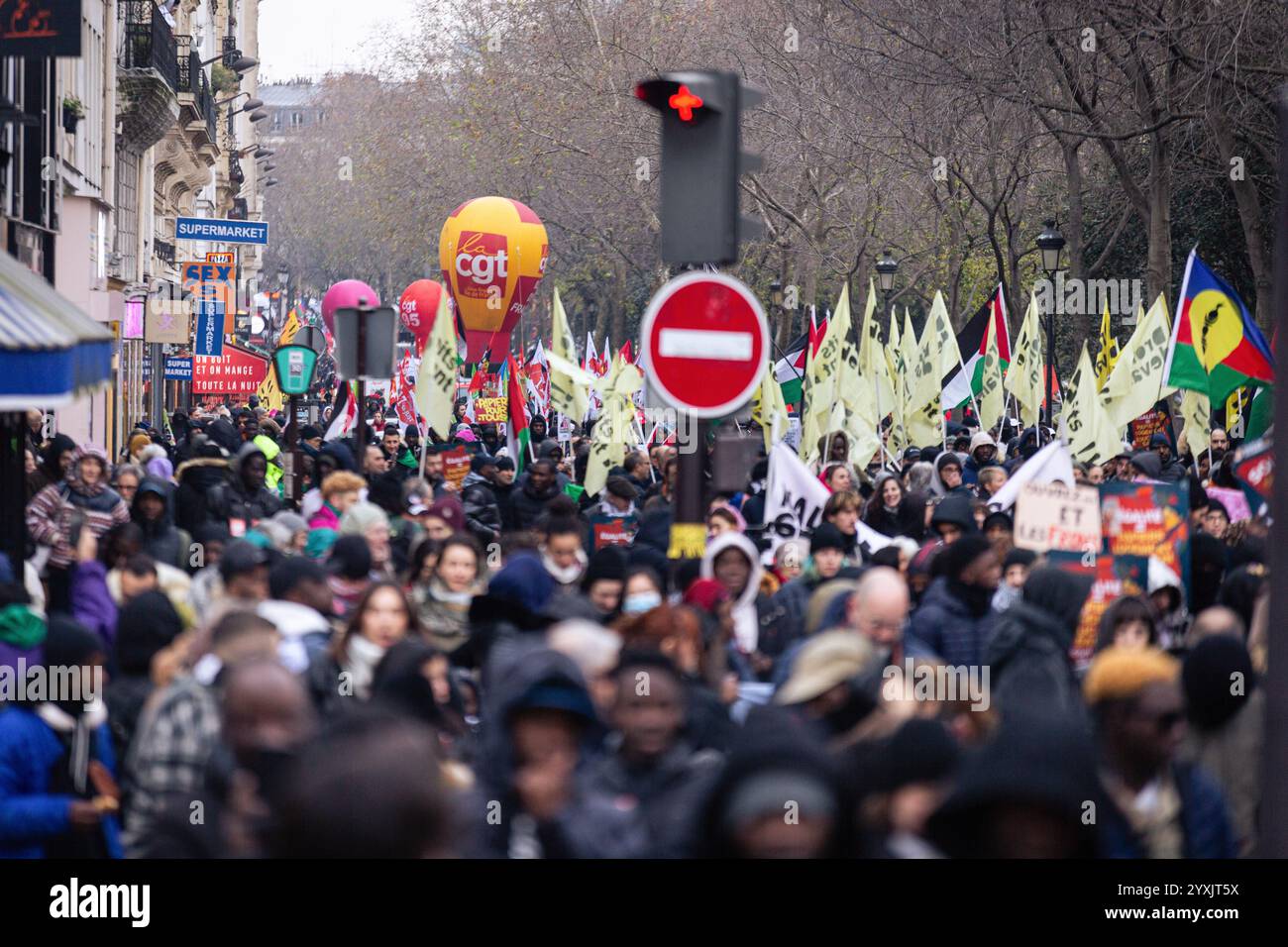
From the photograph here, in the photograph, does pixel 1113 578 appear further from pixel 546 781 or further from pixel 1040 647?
pixel 546 781

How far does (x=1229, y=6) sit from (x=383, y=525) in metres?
13.3

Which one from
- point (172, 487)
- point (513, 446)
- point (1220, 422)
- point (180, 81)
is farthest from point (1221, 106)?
point (180, 81)

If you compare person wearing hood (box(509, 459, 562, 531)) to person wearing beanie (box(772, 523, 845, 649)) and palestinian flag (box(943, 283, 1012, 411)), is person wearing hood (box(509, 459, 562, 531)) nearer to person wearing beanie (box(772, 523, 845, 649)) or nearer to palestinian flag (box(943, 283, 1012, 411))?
person wearing beanie (box(772, 523, 845, 649))

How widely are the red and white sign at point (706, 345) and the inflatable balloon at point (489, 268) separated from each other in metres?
23.7

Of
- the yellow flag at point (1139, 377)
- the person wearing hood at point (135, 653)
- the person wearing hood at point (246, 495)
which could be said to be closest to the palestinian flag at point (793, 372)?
the yellow flag at point (1139, 377)

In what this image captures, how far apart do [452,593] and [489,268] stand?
23113 mm

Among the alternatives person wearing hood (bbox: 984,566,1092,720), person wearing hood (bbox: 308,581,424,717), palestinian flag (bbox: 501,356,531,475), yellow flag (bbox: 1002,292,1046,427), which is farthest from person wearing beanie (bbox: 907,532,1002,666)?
yellow flag (bbox: 1002,292,1046,427)

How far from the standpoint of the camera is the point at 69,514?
11.2m

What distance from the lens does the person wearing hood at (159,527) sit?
10.8 metres

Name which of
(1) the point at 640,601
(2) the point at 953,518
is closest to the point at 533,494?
(2) the point at 953,518

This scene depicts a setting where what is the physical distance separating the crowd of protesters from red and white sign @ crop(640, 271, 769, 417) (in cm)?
75

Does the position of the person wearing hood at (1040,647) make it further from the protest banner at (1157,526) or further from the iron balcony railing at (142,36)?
the iron balcony railing at (142,36)

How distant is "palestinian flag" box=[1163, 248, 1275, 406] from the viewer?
16.0m

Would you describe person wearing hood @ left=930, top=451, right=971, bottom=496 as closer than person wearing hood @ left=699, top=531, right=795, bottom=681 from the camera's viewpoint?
No
